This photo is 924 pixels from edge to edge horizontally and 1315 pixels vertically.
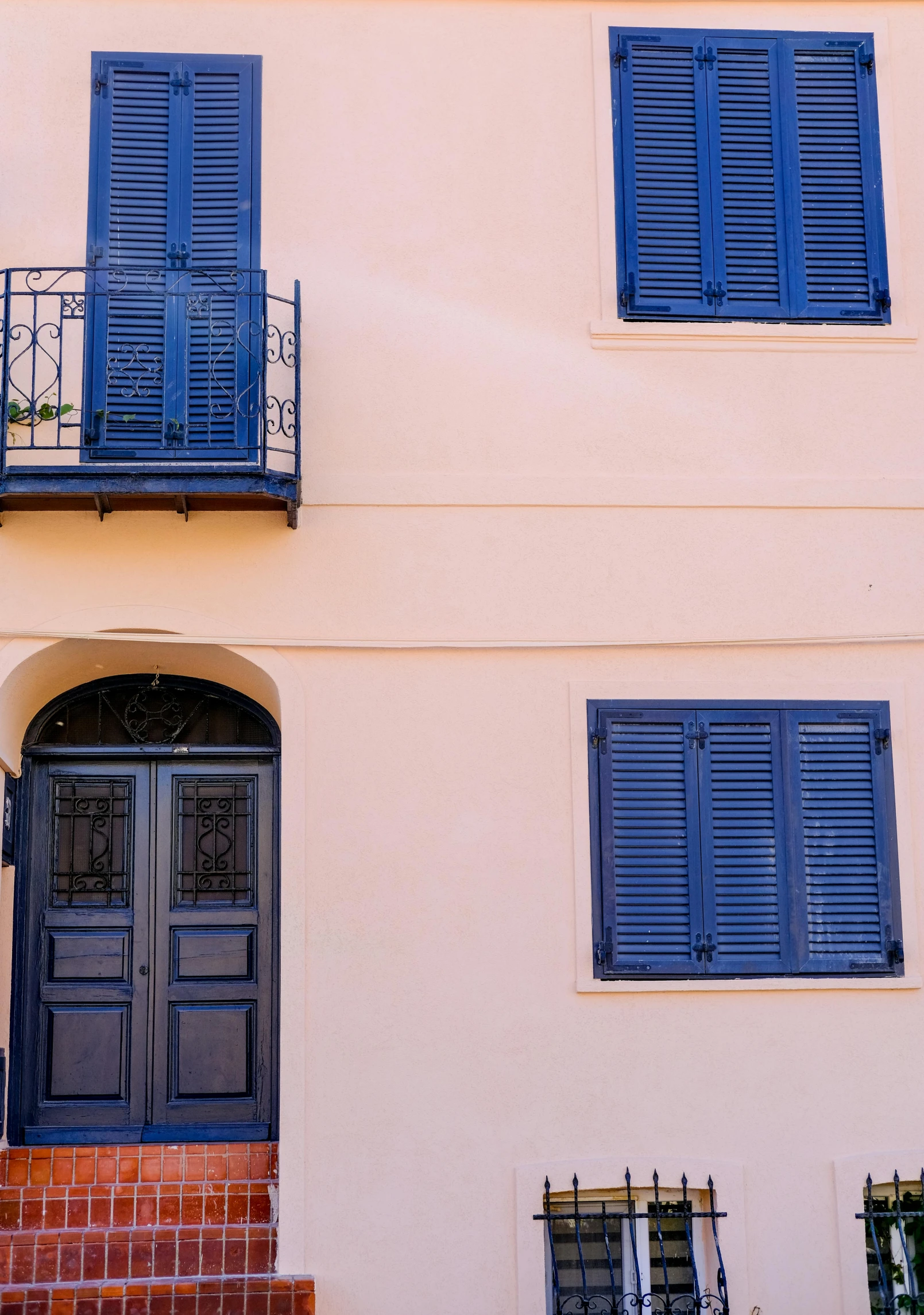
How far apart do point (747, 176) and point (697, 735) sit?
10.6 feet

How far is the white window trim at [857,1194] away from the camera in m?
7.51

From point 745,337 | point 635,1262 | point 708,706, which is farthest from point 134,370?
point 635,1262

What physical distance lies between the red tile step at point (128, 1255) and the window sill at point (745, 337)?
199 inches

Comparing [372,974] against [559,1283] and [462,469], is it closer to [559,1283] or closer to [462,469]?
A: [559,1283]

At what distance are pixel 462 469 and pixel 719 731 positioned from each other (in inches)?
77.5

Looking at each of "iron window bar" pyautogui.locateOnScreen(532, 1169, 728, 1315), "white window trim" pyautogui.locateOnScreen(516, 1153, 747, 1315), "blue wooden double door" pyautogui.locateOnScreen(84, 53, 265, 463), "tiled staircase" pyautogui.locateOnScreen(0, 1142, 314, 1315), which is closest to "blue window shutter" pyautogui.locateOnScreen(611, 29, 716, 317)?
"blue wooden double door" pyautogui.locateOnScreen(84, 53, 265, 463)

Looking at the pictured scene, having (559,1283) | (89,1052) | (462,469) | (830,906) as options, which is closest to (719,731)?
(830,906)

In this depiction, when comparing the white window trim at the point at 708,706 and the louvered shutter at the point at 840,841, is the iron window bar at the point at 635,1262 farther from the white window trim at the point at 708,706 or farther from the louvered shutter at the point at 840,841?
the louvered shutter at the point at 840,841

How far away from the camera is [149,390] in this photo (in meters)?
8.21

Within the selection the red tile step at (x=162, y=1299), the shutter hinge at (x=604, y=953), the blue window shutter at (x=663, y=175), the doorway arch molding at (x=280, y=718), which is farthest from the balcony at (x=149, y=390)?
the red tile step at (x=162, y=1299)

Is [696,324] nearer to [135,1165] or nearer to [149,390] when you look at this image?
[149,390]

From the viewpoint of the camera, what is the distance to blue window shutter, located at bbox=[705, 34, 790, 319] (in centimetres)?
851

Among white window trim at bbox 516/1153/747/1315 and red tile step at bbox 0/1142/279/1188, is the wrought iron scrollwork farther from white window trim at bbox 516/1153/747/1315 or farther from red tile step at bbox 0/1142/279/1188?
white window trim at bbox 516/1153/747/1315

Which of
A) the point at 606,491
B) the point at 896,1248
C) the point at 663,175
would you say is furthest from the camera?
the point at 663,175
